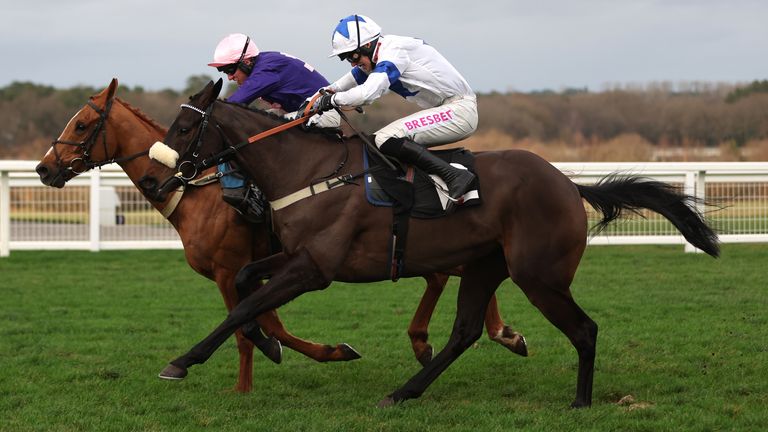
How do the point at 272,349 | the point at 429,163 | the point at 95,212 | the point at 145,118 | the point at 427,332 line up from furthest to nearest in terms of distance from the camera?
the point at 95,212 → the point at 427,332 → the point at 145,118 → the point at 272,349 → the point at 429,163

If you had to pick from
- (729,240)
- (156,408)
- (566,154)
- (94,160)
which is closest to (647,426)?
(156,408)

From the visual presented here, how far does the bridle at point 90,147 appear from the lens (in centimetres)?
629

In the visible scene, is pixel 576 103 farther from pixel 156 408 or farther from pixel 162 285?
pixel 156 408

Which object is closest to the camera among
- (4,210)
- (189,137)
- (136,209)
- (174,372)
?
(174,372)

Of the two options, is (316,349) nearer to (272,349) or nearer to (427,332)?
(272,349)

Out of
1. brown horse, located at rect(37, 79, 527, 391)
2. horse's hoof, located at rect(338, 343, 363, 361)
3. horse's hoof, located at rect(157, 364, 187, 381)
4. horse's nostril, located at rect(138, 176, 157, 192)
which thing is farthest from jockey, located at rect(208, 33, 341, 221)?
horse's hoof, located at rect(157, 364, 187, 381)

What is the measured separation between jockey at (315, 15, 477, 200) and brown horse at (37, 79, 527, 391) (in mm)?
1070

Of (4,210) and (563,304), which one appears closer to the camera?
(563,304)

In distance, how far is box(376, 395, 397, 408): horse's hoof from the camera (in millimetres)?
5613

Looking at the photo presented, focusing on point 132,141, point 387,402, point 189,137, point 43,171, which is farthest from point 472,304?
point 43,171

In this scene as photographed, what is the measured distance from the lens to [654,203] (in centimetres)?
604

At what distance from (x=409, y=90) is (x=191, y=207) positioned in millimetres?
Result: 1510

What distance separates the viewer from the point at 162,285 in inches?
440

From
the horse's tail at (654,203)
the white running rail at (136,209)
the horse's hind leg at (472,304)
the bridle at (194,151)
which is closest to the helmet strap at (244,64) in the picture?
the bridle at (194,151)
